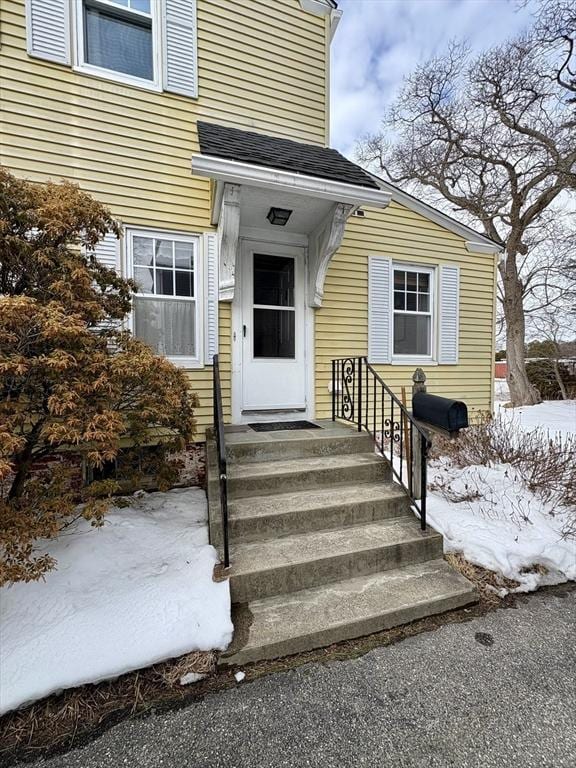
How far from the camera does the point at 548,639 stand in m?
2.34

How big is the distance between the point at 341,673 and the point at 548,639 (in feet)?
4.48

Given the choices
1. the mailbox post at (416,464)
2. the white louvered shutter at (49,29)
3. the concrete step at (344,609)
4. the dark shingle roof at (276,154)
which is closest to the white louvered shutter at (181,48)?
the dark shingle roof at (276,154)

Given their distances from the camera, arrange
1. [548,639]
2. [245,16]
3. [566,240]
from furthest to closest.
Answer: [566,240] → [245,16] → [548,639]

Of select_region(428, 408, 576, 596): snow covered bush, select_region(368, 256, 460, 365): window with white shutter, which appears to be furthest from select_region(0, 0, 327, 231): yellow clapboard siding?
select_region(428, 408, 576, 596): snow covered bush

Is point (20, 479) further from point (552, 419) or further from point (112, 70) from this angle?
point (552, 419)

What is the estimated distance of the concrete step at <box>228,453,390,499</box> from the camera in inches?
127

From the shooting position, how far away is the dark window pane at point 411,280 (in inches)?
228

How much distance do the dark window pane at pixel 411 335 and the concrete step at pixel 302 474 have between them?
2.56 meters

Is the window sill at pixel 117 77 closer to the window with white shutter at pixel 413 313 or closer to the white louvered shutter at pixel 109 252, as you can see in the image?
the white louvered shutter at pixel 109 252

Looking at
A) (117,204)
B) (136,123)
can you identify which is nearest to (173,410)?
(117,204)

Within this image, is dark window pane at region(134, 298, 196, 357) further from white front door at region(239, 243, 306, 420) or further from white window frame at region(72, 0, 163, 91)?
white window frame at region(72, 0, 163, 91)

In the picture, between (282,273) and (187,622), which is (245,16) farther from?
(187,622)

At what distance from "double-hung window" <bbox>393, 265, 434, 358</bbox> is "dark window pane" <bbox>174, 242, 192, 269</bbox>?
307 cm

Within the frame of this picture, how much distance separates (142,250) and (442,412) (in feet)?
12.0
